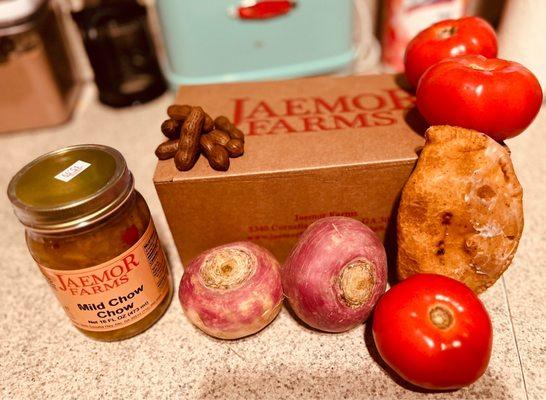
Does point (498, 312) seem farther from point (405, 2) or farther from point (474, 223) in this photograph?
point (405, 2)

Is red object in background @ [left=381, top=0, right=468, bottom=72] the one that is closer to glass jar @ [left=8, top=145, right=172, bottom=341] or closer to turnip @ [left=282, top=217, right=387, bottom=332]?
turnip @ [left=282, top=217, right=387, bottom=332]

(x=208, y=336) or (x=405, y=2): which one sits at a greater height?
(x=405, y=2)

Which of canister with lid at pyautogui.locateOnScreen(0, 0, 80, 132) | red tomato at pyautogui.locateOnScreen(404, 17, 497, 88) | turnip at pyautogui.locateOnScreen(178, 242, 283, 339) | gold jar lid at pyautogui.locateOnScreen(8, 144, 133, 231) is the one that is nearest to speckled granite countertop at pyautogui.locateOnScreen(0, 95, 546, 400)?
turnip at pyautogui.locateOnScreen(178, 242, 283, 339)

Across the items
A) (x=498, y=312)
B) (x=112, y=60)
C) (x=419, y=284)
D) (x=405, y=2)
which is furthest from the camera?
(x=112, y=60)

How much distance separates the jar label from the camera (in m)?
0.61

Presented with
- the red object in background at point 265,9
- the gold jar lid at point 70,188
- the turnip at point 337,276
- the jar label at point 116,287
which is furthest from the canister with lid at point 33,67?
the turnip at point 337,276

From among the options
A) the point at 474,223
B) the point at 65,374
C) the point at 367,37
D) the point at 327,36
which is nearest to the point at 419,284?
the point at 474,223

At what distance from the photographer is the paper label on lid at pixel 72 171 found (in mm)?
606

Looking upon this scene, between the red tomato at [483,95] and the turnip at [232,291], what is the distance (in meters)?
0.36

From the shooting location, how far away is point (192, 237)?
2.55ft

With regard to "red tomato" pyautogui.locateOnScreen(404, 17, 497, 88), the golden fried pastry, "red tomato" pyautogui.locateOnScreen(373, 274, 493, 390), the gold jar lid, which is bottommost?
"red tomato" pyautogui.locateOnScreen(373, 274, 493, 390)

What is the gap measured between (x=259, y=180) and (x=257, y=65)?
0.59m

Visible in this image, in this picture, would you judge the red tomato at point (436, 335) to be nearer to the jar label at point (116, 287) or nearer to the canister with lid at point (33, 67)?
the jar label at point (116, 287)

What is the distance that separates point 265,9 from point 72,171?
70cm
